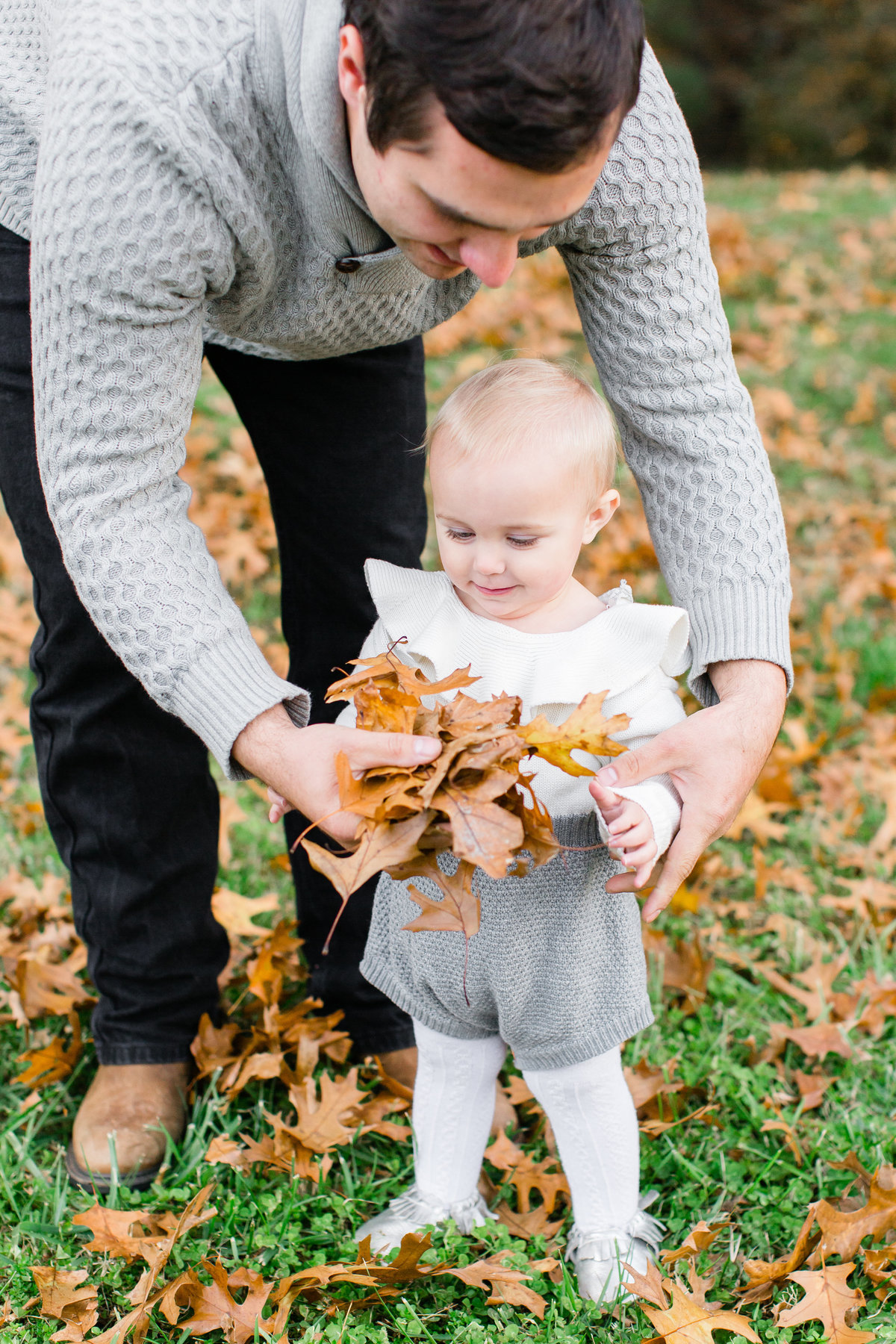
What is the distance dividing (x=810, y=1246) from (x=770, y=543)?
3.80 feet

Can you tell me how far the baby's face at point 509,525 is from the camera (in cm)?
162

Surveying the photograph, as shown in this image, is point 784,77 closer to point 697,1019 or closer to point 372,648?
point 697,1019

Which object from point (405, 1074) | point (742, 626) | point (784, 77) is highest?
point (784, 77)

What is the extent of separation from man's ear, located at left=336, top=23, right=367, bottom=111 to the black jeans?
27.0 inches

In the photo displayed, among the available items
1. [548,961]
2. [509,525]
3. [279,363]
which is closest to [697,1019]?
[548,961]

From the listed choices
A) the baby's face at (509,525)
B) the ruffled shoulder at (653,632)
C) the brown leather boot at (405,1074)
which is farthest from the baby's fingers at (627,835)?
the brown leather boot at (405,1074)

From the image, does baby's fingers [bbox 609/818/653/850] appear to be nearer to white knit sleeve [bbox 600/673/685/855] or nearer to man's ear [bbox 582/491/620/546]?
white knit sleeve [bbox 600/673/685/855]

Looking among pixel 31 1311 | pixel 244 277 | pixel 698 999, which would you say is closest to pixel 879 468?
pixel 698 999

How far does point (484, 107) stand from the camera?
123 centimetres

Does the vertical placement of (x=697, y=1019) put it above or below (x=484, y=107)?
below

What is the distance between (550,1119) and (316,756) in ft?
2.53

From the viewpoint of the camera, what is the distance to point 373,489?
7.07 feet

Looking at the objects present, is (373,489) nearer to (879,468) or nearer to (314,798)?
(314,798)

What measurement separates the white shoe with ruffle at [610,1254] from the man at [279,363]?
2.15 feet
